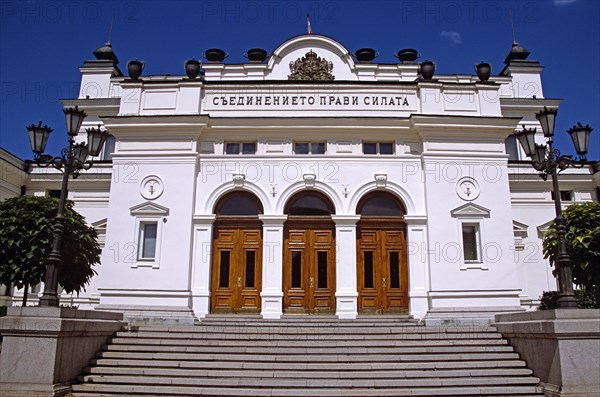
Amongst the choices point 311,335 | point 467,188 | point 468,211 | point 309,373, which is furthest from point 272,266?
point 467,188

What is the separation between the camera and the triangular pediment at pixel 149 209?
57.7 ft

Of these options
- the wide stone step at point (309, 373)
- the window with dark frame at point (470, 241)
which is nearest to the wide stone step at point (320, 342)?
the wide stone step at point (309, 373)

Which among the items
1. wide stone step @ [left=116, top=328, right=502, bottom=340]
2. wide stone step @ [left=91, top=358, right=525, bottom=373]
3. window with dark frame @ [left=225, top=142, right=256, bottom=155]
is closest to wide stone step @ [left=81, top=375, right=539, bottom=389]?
wide stone step @ [left=91, top=358, right=525, bottom=373]

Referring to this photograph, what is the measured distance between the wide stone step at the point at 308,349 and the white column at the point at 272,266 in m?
3.98

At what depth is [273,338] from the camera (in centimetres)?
1371

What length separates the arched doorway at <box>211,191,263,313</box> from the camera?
1741 cm

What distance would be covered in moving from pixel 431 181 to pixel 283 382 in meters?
9.63

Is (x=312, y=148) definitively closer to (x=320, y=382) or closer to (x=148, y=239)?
(x=148, y=239)

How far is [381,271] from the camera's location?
1767 cm

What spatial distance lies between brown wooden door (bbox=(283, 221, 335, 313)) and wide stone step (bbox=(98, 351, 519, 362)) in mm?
4704

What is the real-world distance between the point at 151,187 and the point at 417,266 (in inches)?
393

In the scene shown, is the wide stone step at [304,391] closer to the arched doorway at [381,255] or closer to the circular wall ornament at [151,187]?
the arched doorway at [381,255]

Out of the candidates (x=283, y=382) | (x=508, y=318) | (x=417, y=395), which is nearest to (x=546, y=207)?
(x=508, y=318)

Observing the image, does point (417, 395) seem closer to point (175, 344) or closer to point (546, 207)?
point (175, 344)
